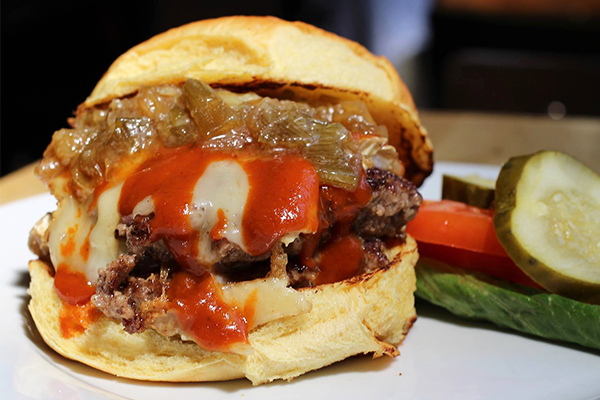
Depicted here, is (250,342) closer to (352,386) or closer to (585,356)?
(352,386)

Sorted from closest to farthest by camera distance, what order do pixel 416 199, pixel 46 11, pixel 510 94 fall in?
1. pixel 416 199
2. pixel 46 11
3. pixel 510 94

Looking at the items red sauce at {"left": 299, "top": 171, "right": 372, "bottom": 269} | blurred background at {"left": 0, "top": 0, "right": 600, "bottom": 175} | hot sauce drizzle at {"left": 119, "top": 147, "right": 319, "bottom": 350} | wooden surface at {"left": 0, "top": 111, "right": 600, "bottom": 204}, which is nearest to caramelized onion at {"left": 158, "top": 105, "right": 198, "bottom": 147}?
hot sauce drizzle at {"left": 119, "top": 147, "right": 319, "bottom": 350}

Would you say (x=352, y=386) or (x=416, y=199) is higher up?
(x=416, y=199)

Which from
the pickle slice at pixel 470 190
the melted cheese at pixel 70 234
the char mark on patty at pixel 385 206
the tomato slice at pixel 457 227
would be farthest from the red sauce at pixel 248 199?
the pickle slice at pixel 470 190

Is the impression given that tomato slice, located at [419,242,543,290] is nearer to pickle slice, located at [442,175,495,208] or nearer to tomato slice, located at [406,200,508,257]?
tomato slice, located at [406,200,508,257]

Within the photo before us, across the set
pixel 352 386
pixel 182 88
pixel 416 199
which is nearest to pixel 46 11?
pixel 182 88

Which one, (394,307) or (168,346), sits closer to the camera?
(168,346)
